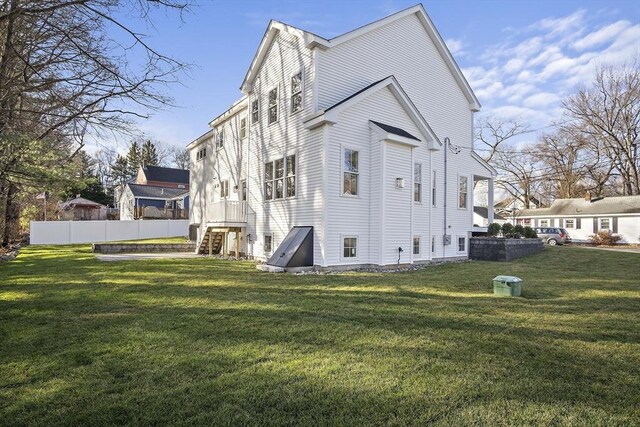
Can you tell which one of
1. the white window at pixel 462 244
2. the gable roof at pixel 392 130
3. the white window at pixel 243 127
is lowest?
the white window at pixel 462 244

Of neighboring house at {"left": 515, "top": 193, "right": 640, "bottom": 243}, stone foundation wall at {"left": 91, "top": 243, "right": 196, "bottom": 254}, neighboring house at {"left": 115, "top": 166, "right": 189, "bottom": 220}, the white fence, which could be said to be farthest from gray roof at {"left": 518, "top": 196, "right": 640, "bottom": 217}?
neighboring house at {"left": 115, "top": 166, "right": 189, "bottom": 220}

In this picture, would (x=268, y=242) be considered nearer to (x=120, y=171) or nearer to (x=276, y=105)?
(x=276, y=105)

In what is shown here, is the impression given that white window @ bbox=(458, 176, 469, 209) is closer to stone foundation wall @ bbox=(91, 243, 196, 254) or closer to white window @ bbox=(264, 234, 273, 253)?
white window @ bbox=(264, 234, 273, 253)

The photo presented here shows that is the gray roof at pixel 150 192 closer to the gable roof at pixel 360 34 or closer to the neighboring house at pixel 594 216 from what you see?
the gable roof at pixel 360 34

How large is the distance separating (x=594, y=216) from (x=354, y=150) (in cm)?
3046

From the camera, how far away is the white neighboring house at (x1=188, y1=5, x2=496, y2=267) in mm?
11125

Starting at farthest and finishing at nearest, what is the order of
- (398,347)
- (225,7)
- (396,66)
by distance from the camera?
(396,66) → (225,7) → (398,347)

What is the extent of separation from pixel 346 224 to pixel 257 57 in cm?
750

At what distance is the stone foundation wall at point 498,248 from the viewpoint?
15.0m

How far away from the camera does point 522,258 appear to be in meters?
15.5

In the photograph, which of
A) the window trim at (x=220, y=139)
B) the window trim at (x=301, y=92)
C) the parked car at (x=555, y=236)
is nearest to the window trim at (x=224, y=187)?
the window trim at (x=220, y=139)

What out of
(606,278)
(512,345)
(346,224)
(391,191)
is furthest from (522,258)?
(512,345)

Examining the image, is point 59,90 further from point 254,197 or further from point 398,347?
point 398,347

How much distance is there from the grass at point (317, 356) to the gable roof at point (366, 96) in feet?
17.1
